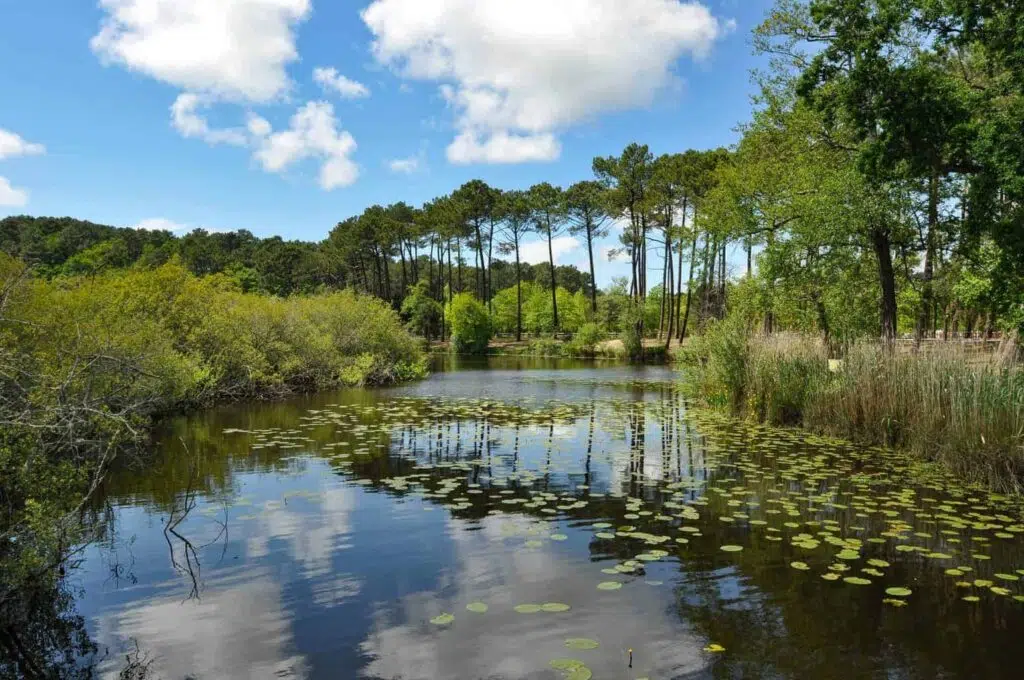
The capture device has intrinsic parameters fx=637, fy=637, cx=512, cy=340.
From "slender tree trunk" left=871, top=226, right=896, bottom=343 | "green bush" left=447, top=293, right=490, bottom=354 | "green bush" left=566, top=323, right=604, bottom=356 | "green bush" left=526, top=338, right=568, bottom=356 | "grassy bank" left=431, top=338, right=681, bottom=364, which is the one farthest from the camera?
"green bush" left=447, top=293, right=490, bottom=354

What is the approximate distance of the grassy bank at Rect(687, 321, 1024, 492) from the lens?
8.34 meters

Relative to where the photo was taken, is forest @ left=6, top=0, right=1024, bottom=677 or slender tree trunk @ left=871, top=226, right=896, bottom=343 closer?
forest @ left=6, top=0, right=1024, bottom=677

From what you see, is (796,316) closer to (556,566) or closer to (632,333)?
(632,333)

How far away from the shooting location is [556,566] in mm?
5688

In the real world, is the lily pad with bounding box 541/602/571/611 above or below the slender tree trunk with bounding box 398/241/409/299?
below

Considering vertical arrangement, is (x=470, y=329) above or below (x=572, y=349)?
above

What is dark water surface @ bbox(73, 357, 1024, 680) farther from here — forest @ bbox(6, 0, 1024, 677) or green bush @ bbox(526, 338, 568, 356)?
green bush @ bbox(526, 338, 568, 356)

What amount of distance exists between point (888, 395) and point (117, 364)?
11.5 meters

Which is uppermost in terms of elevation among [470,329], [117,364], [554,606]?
[470,329]

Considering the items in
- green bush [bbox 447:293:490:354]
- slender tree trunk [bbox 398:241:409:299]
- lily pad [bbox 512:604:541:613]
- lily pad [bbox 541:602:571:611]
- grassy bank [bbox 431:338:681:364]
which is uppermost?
slender tree trunk [bbox 398:241:409:299]

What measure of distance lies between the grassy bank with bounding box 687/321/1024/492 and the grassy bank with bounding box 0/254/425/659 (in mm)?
9796

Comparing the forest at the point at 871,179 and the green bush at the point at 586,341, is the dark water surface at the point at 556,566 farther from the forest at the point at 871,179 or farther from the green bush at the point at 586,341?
the green bush at the point at 586,341

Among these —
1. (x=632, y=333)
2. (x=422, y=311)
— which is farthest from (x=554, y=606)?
(x=422, y=311)

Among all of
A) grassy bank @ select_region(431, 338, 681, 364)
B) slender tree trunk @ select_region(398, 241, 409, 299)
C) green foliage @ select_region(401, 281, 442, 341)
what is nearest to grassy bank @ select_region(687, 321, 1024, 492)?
grassy bank @ select_region(431, 338, 681, 364)
